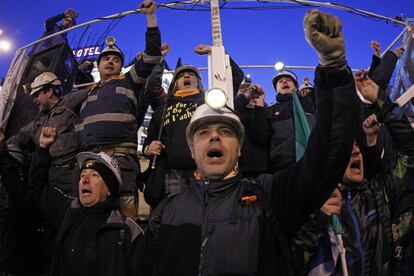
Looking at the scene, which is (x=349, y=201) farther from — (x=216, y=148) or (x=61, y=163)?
(x=61, y=163)

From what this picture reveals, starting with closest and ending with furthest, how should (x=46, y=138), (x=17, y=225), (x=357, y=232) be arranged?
(x=357, y=232)
(x=46, y=138)
(x=17, y=225)

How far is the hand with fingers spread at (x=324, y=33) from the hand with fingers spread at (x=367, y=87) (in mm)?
1317

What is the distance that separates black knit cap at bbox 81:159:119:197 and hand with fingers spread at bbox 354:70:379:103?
2.45m

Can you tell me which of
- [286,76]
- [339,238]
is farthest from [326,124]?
[286,76]

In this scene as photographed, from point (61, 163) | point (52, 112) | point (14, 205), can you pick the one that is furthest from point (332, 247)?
point (52, 112)

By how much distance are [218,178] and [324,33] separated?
1074 millimetres

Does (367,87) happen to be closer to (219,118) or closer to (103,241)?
(219,118)

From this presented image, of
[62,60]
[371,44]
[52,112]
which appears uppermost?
[62,60]

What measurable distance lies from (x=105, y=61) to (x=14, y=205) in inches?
87.2

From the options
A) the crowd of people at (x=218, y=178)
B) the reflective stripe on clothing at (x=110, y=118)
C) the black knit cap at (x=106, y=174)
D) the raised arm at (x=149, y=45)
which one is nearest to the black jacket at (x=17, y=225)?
the crowd of people at (x=218, y=178)

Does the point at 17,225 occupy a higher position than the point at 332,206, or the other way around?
the point at 332,206

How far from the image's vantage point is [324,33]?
1666 mm

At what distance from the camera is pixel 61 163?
4395 millimetres

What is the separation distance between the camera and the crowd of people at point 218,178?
185 centimetres
